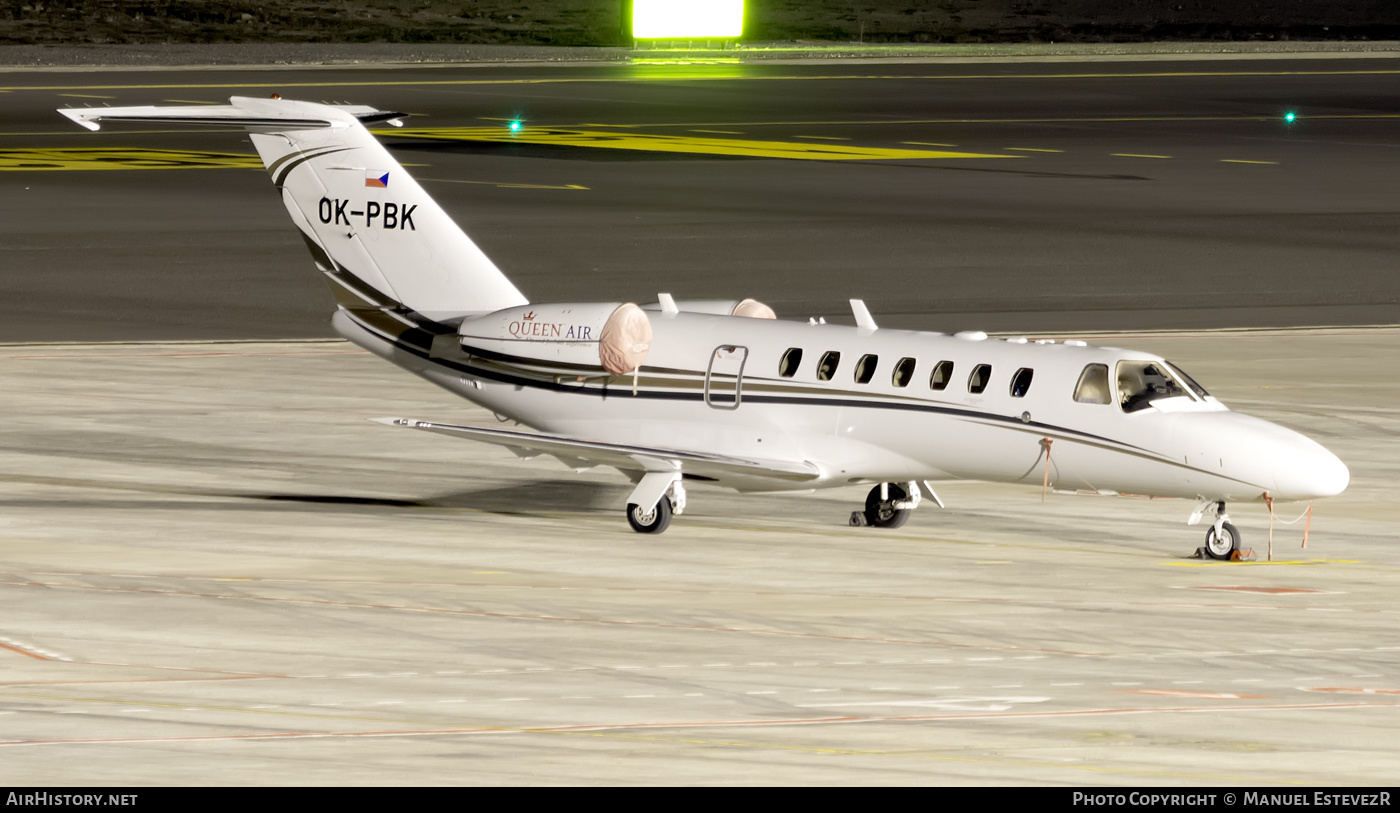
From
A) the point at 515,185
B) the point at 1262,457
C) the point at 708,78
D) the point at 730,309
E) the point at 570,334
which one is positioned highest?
the point at 708,78

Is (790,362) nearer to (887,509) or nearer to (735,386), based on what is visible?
(735,386)

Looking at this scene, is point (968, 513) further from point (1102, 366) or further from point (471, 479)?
point (471, 479)

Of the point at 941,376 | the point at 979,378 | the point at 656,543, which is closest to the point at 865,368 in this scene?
the point at 941,376

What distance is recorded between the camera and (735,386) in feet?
A: 89.9

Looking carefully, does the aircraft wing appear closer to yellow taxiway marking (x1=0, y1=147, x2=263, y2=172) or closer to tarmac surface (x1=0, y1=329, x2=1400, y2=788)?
tarmac surface (x1=0, y1=329, x2=1400, y2=788)

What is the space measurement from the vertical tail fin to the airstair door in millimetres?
3997

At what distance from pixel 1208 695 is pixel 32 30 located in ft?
325

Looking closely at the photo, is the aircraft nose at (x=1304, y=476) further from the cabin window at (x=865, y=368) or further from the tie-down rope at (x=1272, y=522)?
the cabin window at (x=865, y=368)

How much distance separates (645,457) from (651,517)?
72 centimetres

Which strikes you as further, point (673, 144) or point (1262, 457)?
point (673, 144)

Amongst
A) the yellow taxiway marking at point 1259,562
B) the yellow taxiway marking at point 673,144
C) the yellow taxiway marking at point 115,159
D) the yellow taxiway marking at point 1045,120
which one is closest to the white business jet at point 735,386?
the yellow taxiway marking at point 1259,562

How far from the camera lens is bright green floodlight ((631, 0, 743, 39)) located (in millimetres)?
113000

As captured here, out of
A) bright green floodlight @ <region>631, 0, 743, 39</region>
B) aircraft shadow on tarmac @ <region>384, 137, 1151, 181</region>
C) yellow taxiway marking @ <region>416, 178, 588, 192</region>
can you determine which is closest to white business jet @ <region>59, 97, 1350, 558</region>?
yellow taxiway marking @ <region>416, 178, 588, 192</region>
